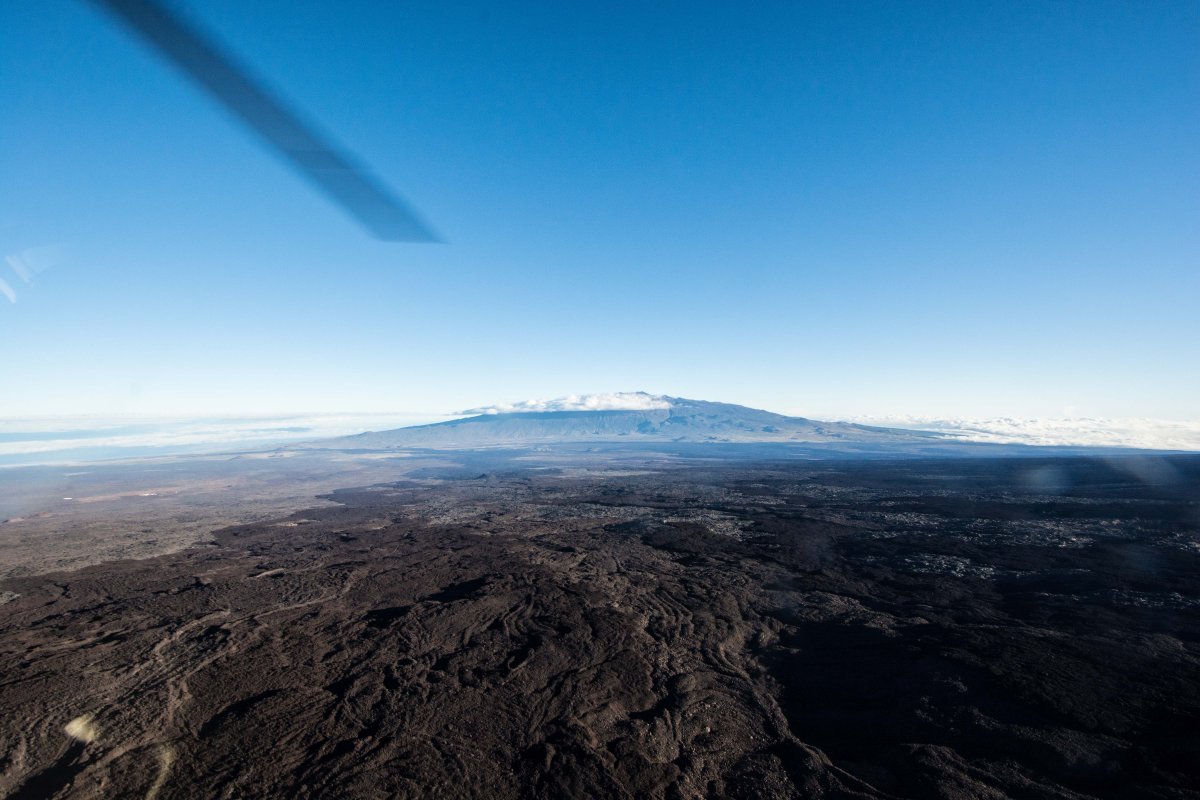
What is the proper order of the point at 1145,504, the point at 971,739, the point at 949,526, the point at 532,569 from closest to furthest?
the point at 971,739 → the point at 532,569 → the point at 949,526 → the point at 1145,504

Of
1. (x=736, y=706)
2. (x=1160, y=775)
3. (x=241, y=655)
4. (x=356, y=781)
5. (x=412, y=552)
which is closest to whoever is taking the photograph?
(x=1160, y=775)

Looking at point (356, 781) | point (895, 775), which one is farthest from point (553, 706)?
point (895, 775)

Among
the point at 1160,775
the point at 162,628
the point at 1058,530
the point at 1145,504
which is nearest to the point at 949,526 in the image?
the point at 1058,530

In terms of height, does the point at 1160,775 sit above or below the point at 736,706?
above

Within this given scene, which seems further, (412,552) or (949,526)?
(949,526)

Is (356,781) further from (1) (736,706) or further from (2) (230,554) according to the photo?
(2) (230,554)

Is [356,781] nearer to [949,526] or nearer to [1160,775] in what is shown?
[1160,775]
